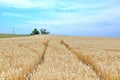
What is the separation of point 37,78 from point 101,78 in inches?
87.3

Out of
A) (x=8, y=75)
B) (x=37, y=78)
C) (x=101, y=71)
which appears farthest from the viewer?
(x=101, y=71)

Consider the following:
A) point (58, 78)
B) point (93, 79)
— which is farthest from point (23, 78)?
point (93, 79)

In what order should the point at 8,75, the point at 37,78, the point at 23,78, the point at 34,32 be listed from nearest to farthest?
the point at 37,78, the point at 8,75, the point at 23,78, the point at 34,32

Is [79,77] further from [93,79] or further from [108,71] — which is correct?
[108,71]

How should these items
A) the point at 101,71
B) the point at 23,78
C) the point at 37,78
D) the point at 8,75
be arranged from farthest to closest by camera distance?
the point at 101,71 → the point at 23,78 → the point at 8,75 → the point at 37,78

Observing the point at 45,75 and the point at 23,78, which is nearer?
the point at 45,75

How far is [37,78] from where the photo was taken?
22.7ft

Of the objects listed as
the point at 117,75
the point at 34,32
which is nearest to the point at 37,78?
the point at 117,75

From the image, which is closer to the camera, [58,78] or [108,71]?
[58,78]

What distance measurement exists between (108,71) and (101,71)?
524 mm

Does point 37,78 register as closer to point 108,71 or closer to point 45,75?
point 45,75

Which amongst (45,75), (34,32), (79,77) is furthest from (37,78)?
(34,32)

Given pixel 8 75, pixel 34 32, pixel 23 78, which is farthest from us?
pixel 34 32

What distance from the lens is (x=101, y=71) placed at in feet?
29.5
